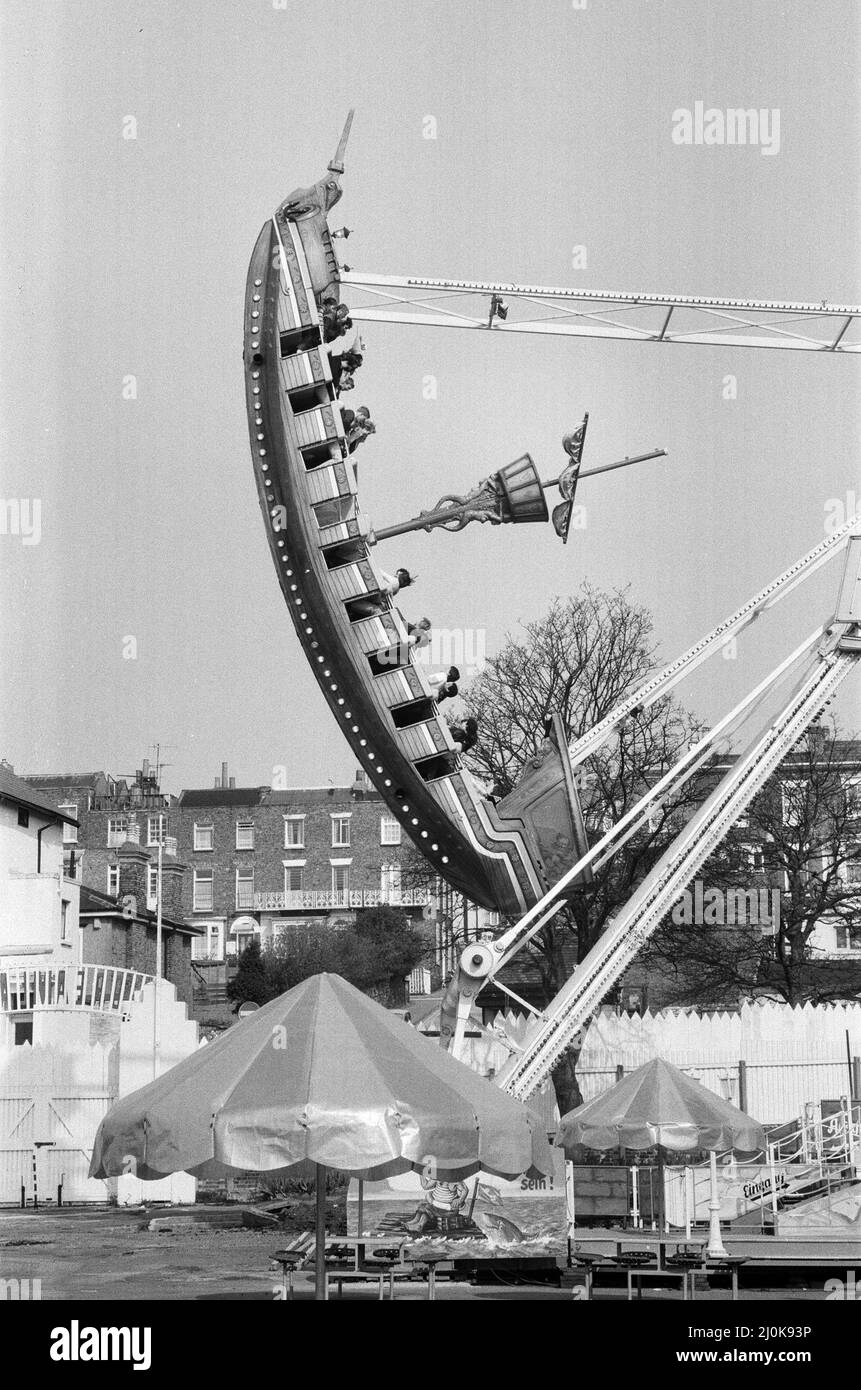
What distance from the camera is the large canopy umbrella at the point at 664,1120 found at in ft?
49.9

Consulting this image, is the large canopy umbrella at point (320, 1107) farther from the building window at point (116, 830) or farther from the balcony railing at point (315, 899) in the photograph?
the balcony railing at point (315, 899)

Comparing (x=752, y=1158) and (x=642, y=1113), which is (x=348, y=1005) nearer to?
(x=642, y=1113)

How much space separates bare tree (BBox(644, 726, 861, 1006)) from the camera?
3734 centimetres

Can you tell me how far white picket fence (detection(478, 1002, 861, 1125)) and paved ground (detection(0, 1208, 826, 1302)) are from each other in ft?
23.1

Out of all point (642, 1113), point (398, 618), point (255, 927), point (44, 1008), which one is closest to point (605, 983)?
point (642, 1113)

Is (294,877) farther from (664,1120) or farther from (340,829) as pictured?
(664,1120)

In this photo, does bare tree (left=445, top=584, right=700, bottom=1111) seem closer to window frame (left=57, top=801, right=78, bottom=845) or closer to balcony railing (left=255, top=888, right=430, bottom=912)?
window frame (left=57, top=801, right=78, bottom=845)

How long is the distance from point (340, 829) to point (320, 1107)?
71494 millimetres

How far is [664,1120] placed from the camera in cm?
1513

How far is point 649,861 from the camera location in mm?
33156

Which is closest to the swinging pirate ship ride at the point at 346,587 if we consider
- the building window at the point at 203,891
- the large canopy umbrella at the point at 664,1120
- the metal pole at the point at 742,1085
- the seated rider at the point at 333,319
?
the seated rider at the point at 333,319
